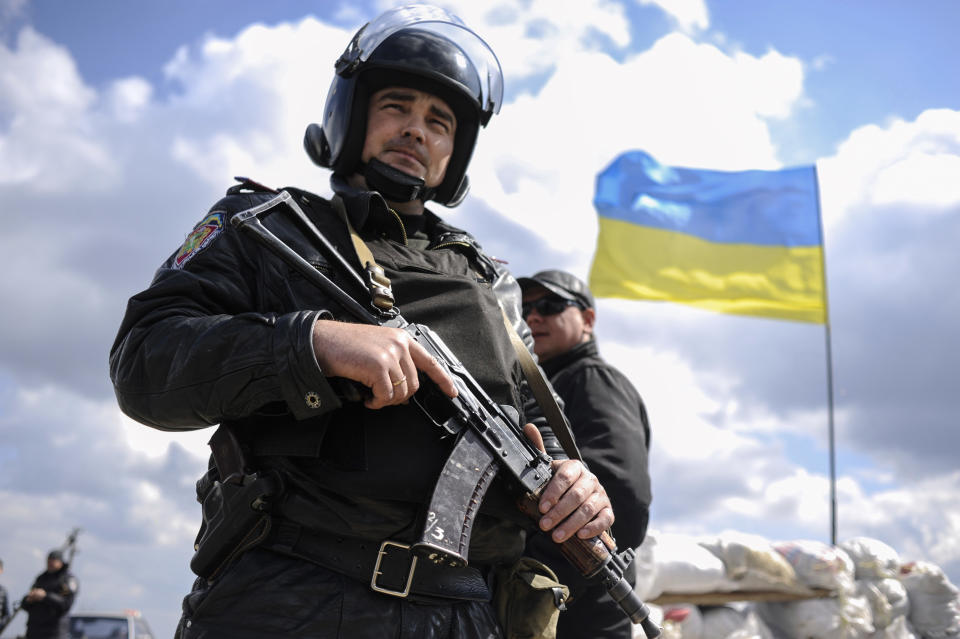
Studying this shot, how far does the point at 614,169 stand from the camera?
1105 cm

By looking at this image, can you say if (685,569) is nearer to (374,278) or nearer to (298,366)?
(374,278)

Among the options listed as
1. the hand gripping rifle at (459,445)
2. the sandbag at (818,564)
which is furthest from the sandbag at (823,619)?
the hand gripping rifle at (459,445)

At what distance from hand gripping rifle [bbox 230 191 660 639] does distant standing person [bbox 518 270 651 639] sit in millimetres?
563

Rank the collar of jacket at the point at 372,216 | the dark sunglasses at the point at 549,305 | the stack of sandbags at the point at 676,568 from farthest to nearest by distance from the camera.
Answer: the stack of sandbags at the point at 676,568 → the dark sunglasses at the point at 549,305 → the collar of jacket at the point at 372,216

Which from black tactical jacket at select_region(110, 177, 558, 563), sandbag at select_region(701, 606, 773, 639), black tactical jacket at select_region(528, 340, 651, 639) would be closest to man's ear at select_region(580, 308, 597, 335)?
black tactical jacket at select_region(528, 340, 651, 639)

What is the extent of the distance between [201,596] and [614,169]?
32.5 ft

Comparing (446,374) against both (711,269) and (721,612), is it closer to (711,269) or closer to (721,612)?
(721,612)

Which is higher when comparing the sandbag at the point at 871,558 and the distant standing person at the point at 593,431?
the sandbag at the point at 871,558

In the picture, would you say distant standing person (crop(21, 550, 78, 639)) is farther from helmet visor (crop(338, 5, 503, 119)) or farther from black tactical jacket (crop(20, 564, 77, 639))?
helmet visor (crop(338, 5, 503, 119))

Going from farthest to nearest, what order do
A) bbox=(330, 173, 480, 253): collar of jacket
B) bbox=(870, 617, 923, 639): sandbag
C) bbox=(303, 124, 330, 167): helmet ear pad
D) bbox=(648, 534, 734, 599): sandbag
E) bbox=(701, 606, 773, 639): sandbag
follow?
bbox=(870, 617, 923, 639): sandbag → bbox=(701, 606, 773, 639): sandbag → bbox=(648, 534, 734, 599): sandbag → bbox=(303, 124, 330, 167): helmet ear pad → bbox=(330, 173, 480, 253): collar of jacket

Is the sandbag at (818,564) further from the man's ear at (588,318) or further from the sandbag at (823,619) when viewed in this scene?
the man's ear at (588,318)

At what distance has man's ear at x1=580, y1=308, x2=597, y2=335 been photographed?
13.2ft

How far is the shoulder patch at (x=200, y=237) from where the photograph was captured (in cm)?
185

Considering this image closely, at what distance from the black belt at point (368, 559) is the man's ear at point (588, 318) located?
2.40 metres
